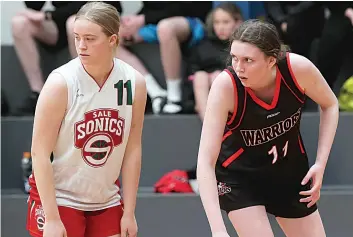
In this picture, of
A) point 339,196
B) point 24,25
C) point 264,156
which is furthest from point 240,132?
point 24,25

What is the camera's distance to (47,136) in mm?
2332

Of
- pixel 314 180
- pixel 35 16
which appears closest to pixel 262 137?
pixel 314 180

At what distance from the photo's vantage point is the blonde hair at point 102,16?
2348mm

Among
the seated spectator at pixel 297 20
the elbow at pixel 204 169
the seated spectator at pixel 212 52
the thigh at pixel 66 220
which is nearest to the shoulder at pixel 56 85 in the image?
the thigh at pixel 66 220

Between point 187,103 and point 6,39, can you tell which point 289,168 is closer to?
point 187,103

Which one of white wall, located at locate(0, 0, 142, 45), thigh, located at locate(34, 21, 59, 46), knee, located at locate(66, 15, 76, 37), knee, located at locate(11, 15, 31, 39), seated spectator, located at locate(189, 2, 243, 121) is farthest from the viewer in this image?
white wall, located at locate(0, 0, 142, 45)

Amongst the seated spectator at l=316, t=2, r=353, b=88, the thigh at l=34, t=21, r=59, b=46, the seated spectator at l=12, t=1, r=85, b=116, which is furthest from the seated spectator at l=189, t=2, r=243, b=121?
the thigh at l=34, t=21, r=59, b=46

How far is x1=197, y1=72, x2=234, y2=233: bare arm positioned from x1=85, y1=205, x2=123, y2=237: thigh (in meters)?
0.37

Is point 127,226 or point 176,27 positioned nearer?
point 127,226

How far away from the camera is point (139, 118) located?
2.50m

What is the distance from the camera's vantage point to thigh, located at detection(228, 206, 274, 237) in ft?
8.02

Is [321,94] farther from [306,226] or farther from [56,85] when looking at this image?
[56,85]

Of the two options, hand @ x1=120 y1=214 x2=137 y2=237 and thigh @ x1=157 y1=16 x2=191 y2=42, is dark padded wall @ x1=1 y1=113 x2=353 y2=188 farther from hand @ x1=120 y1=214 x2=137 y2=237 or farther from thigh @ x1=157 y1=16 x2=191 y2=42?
hand @ x1=120 y1=214 x2=137 y2=237

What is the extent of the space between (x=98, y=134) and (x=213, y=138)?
41cm
